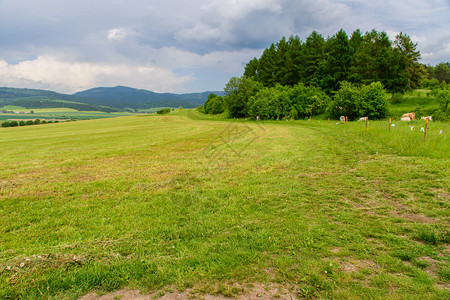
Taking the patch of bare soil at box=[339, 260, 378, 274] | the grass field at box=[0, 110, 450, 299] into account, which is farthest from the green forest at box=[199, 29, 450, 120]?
the patch of bare soil at box=[339, 260, 378, 274]

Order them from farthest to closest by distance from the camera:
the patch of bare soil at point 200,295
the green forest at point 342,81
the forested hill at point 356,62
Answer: the forested hill at point 356,62
the green forest at point 342,81
the patch of bare soil at point 200,295

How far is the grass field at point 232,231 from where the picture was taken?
3.49 meters

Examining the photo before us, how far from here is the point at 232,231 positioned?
194 inches

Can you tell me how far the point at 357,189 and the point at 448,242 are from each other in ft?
10.1

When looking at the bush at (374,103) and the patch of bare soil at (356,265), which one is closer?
the patch of bare soil at (356,265)

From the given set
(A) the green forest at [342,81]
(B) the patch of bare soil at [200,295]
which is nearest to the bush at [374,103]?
(A) the green forest at [342,81]

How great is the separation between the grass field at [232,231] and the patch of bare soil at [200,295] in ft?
0.23

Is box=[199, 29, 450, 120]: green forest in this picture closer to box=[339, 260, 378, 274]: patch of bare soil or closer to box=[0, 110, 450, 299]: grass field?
box=[0, 110, 450, 299]: grass field

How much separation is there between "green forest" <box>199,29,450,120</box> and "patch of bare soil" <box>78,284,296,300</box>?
38.9 metres

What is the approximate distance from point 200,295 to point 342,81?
5504cm

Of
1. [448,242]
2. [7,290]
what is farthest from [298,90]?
[7,290]

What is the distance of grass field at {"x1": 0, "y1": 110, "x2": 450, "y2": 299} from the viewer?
137 inches

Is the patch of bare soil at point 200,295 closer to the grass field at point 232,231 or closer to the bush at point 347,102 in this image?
the grass field at point 232,231

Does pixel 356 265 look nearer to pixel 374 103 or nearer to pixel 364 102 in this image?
pixel 364 102
